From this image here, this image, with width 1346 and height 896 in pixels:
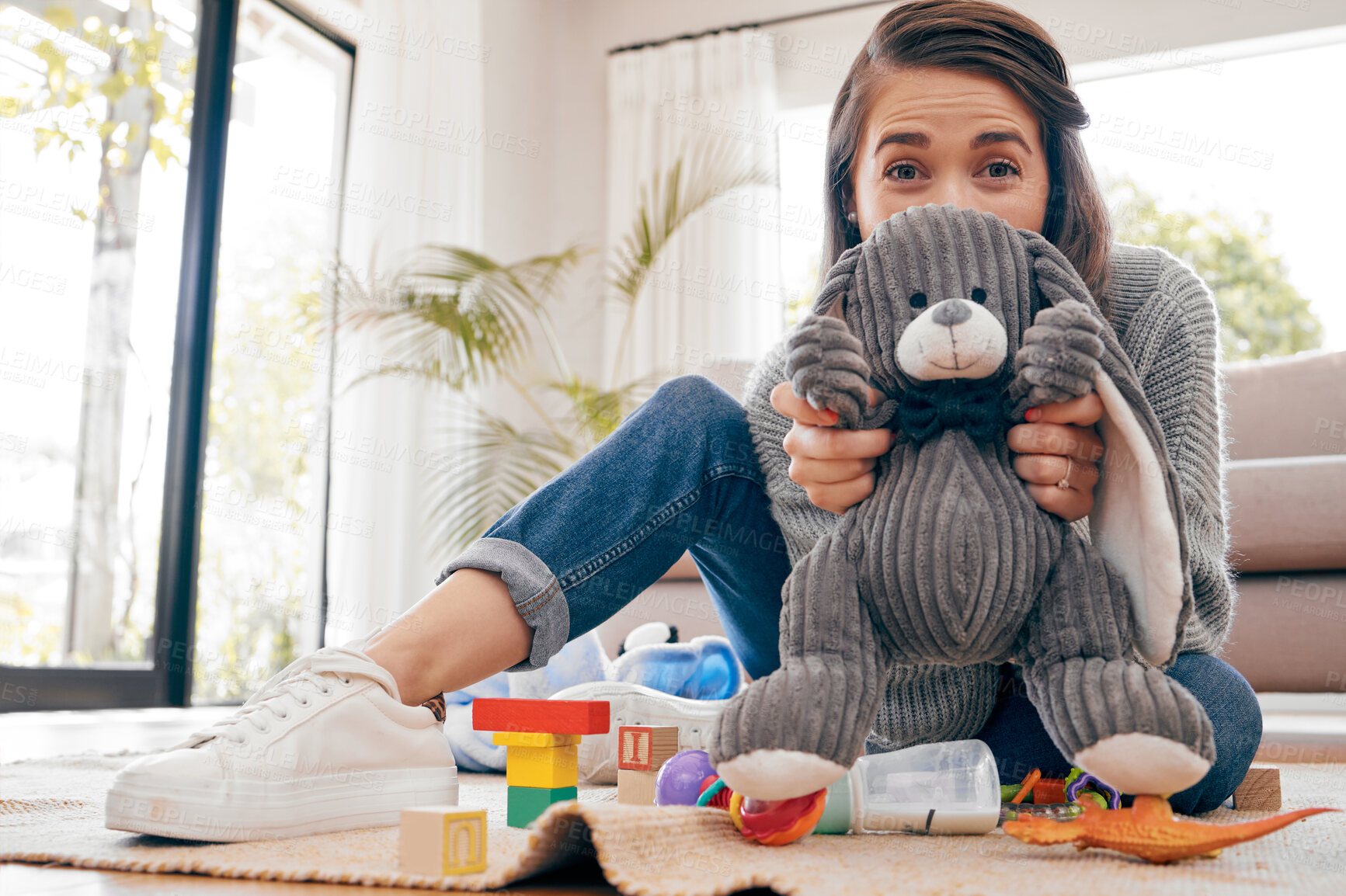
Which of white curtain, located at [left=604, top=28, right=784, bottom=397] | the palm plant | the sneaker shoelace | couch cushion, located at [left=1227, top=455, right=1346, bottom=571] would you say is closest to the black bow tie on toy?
the sneaker shoelace

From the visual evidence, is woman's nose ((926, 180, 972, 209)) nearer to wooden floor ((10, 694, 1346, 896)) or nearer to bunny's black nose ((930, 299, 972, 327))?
bunny's black nose ((930, 299, 972, 327))

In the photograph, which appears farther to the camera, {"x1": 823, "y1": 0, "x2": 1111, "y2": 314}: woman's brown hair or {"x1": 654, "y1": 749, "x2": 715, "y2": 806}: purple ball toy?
{"x1": 823, "y1": 0, "x2": 1111, "y2": 314}: woman's brown hair

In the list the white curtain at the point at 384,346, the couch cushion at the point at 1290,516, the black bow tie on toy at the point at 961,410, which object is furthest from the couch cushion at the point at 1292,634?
the white curtain at the point at 384,346

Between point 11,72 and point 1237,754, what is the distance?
2.80 m

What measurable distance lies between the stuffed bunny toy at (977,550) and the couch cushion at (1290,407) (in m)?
2.04

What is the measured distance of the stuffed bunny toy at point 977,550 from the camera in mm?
594

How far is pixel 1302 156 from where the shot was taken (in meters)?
3.43

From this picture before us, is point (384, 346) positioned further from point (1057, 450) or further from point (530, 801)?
point (1057, 450)

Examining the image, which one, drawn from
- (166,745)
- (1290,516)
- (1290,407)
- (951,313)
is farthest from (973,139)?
(1290,407)

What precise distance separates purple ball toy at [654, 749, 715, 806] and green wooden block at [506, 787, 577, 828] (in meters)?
0.08

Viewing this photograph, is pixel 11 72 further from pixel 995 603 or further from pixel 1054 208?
pixel 995 603

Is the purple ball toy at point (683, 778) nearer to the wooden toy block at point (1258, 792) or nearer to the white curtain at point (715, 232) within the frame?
the wooden toy block at point (1258, 792)

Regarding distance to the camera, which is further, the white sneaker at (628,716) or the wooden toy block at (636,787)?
the white sneaker at (628,716)

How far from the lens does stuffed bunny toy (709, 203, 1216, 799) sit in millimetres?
594
